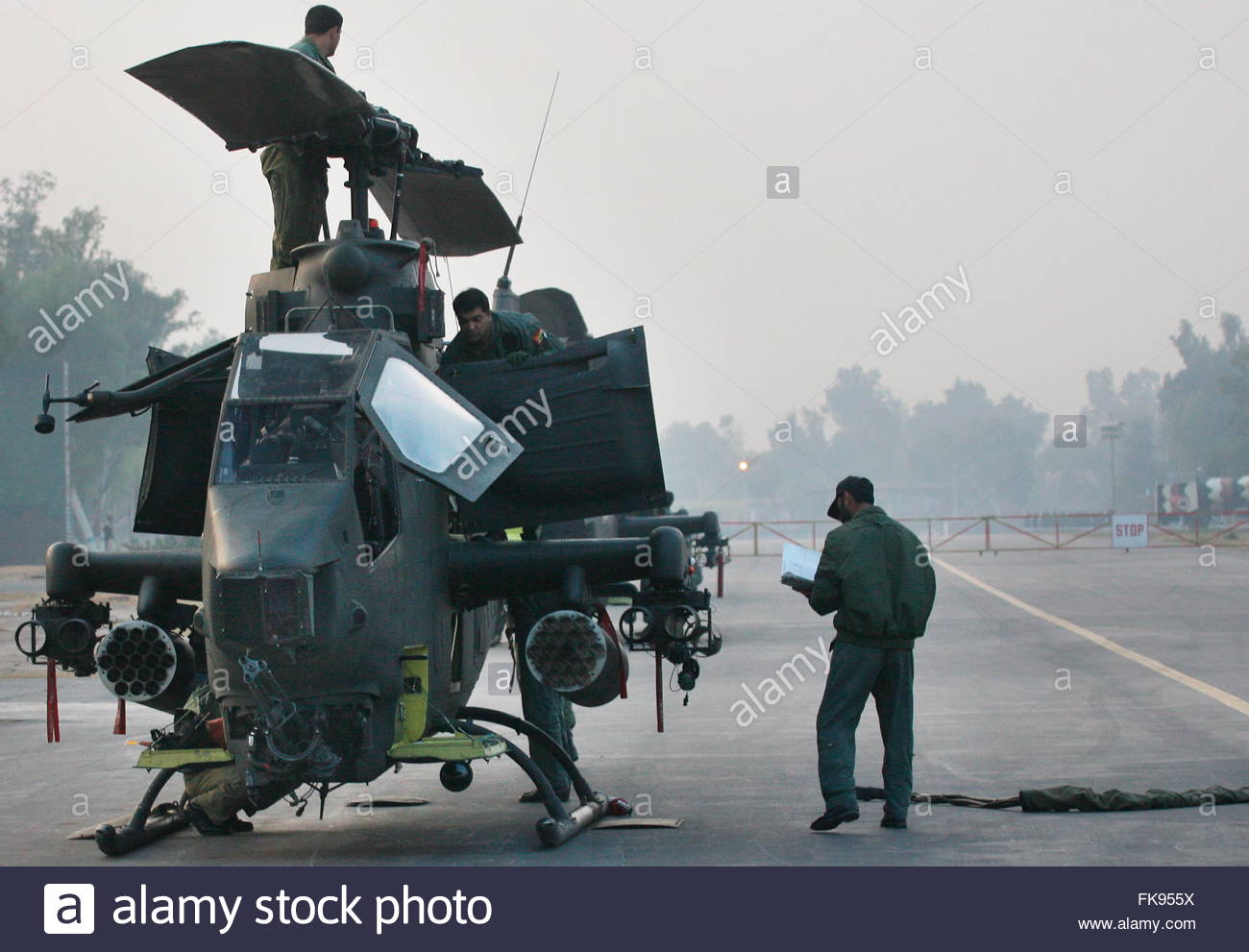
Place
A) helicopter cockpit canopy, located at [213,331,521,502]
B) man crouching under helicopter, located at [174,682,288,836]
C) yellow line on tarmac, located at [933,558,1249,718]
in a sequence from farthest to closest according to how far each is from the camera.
Answer: yellow line on tarmac, located at [933,558,1249,718] < man crouching under helicopter, located at [174,682,288,836] < helicopter cockpit canopy, located at [213,331,521,502]

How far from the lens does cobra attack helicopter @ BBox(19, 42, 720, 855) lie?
809cm

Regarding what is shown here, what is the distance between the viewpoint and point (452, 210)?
1295cm

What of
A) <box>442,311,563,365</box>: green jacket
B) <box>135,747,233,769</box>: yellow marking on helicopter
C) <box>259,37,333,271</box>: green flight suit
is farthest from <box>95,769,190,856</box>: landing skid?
<box>259,37,333,271</box>: green flight suit

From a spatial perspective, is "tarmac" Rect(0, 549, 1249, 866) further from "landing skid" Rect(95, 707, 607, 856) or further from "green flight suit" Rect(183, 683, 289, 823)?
"green flight suit" Rect(183, 683, 289, 823)

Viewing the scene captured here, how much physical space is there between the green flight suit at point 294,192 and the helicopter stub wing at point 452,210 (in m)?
1.18

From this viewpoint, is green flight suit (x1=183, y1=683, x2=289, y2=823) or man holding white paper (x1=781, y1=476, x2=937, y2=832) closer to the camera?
green flight suit (x1=183, y1=683, x2=289, y2=823)

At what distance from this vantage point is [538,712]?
1063cm

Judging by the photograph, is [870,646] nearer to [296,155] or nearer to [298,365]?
[298,365]

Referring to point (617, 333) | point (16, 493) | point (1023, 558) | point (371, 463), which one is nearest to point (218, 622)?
point (371, 463)

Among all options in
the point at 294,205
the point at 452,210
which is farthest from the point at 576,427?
the point at 452,210

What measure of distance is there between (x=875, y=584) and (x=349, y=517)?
3.47 m

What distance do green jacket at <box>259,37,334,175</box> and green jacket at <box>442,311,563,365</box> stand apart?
1.64 metres

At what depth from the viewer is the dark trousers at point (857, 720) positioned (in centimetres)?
977

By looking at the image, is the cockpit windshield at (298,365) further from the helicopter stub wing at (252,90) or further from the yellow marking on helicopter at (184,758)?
the yellow marking on helicopter at (184,758)
